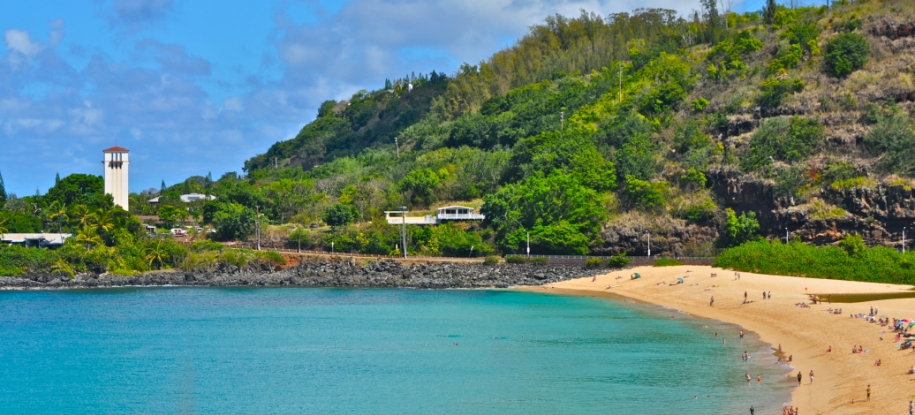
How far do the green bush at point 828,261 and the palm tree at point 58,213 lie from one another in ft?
206

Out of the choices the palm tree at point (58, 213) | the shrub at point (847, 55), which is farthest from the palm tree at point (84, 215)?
the shrub at point (847, 55)

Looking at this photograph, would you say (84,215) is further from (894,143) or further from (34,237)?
(894,143)

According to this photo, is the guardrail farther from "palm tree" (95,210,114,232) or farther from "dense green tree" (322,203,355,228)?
"palm tree" (95,210,114,232)

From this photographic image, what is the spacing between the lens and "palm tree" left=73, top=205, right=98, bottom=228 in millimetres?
87688

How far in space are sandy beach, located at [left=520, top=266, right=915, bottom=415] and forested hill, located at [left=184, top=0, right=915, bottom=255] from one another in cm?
1219

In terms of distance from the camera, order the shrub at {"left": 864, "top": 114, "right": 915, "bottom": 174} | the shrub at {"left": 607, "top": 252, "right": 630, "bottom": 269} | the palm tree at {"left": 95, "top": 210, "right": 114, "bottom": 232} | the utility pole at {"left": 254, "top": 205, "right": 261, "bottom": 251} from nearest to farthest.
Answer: the shrub at {"left": 607, "top": 252, "right": 630, "bottom": 269}, the shrub at {"left": 864, "top": 114, "right": 915, "bottom": 174}, the palm tree at {"left": 95, "top": 210, "right": 114, "bottom": 232}, the utility pole at {"left": 254, "top": 205, "right": 261, "bottom": 251}

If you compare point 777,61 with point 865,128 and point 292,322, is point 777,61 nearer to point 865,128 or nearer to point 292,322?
point 865,128

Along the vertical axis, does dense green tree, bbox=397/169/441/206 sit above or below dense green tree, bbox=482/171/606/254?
above

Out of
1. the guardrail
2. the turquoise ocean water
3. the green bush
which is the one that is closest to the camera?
the turquoise ocean water

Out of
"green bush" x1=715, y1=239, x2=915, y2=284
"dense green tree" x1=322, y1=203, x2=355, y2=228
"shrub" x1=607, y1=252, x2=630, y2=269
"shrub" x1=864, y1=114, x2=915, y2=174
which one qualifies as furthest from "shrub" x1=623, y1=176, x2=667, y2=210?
"dense green tree" x1=322, y1=203, x2=355, y2=228

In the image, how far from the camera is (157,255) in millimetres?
85875

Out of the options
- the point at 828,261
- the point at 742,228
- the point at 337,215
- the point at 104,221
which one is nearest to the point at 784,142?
the point at 742,228

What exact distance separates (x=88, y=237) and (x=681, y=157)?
55920mm

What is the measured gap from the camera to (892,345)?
36812 mm
